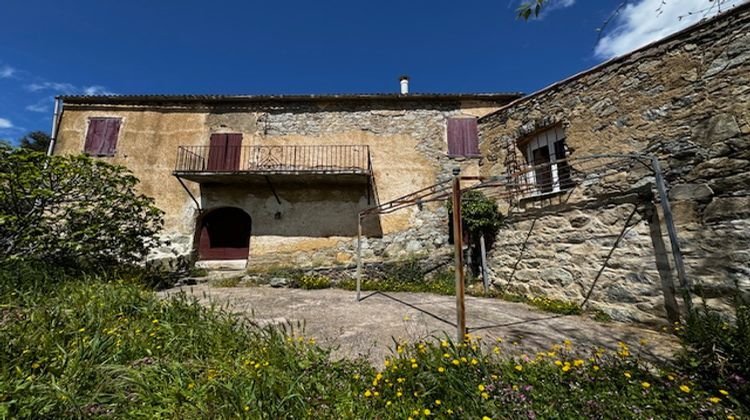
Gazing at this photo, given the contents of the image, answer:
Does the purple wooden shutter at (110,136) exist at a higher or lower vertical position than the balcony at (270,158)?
higher

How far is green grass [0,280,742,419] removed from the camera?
6.20 ft

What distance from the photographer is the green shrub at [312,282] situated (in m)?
6.88

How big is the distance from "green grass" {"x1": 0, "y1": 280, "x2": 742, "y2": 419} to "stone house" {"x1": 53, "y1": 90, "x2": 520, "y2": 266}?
5.31 m

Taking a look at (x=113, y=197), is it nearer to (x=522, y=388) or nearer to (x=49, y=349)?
(x=49, y=349)

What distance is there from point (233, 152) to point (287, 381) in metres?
8.29

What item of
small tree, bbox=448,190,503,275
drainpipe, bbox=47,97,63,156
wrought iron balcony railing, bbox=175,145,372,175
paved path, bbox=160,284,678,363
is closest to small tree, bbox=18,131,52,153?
drainpipe, bbox=47,97,63,156

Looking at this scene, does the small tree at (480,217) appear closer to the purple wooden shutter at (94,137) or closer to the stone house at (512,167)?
the stone house at (512,167)

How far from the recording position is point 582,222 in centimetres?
490

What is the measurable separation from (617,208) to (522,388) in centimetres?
392

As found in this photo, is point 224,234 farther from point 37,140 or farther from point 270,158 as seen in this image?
point 37,140

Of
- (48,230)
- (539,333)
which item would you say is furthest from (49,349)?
(539,333)

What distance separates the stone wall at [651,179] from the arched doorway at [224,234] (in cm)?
793

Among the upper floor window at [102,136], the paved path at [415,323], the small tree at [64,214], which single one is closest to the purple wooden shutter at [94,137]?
the upper floor window at [102,136]

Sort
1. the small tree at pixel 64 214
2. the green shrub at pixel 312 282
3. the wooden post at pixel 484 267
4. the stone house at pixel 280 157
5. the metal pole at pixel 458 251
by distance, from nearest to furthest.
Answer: the metal pole at pixel 458 251 < the small tree at pixel 64 214 < the wooden post at pixel 484 267 < the green shrub at pixel 312 282 < the stone house at pixel 280 157
